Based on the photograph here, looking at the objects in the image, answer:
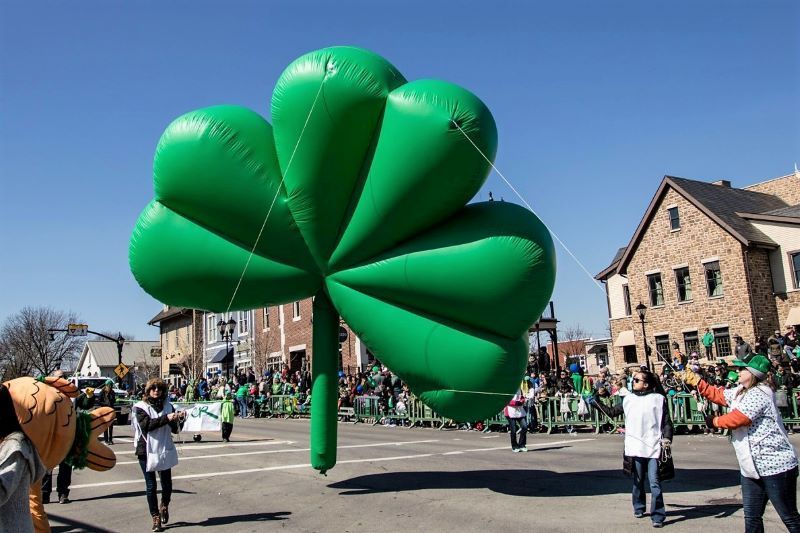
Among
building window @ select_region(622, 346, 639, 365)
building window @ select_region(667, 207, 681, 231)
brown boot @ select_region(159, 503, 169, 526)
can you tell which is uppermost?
building window @ select_region(667, 207, 681, 231)

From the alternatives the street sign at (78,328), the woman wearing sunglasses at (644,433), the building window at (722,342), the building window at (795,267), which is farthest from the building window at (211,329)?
the woman wearing sunglasses at (644,433)

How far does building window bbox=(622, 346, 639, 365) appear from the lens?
3494cm

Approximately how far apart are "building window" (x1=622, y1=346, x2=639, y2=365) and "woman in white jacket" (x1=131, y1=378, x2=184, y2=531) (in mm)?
30867

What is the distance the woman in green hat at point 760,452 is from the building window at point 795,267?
90.1ft

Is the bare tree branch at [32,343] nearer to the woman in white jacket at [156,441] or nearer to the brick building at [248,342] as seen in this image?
the brick building at [248,342]

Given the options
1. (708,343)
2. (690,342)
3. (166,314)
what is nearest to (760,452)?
(708,343)

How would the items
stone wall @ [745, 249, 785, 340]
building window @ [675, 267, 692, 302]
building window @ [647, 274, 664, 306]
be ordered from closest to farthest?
stone wall @ [745, 249, 785, 340], building window @ [675, 267, 692, 302], building window @ [647, 274, 664, 306]

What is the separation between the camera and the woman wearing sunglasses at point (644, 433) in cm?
715

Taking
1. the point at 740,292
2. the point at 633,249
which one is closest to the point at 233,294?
the point at 740,292

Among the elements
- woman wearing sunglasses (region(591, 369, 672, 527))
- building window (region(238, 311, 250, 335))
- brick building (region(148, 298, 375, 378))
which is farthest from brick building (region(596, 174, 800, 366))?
building window (region(238, 311, 250, 335))

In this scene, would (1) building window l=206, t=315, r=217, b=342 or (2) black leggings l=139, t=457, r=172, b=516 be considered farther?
(1) building window l=206, t=315, r=217, b=342

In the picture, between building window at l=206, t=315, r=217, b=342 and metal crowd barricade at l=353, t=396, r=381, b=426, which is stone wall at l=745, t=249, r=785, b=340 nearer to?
metal crowd barricade at l=353, t=396, r=381, b=426

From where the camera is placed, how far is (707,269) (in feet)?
102

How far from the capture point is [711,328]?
3042 cm
